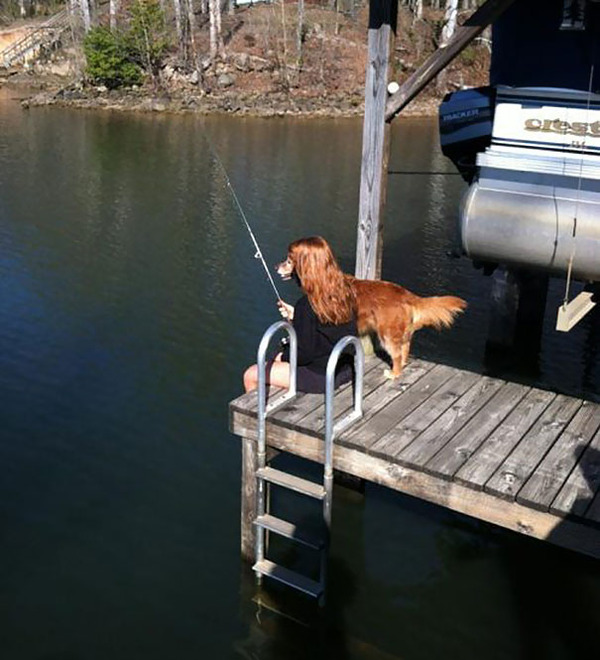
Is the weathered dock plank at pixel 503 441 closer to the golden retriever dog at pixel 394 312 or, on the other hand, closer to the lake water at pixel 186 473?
the golden retriever dog at pixel 394 312

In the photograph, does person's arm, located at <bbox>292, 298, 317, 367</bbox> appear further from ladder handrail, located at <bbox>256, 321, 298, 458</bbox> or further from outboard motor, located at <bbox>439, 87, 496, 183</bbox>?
outboard motor, located at <bbox>439, 87, 496, 183</bbox>

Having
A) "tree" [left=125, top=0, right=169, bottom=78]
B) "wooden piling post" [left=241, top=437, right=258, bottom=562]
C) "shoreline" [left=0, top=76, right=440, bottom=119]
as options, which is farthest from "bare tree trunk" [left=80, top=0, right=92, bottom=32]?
"wooden piling post" [left=241, top=437, right=258, bottom=562]

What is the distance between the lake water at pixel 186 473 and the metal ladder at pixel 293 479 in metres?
0.44

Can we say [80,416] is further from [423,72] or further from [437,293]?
[437,293]

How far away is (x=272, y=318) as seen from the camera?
43.5 ft

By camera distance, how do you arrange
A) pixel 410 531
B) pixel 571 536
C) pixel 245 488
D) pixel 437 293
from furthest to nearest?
1. pixel 437 293
2. pixel 410 531
3. pixel 245 488
4. pixel 571 536

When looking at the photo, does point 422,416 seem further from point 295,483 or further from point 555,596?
point 555,596

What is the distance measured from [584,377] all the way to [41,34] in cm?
4387

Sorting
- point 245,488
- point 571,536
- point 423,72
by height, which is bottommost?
point 245,488

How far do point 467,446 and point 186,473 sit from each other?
3720mm

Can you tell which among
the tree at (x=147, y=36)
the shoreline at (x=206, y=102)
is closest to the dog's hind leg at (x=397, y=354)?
the shoreline at (x=206, y=102)

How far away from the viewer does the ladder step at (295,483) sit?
6.50 metres

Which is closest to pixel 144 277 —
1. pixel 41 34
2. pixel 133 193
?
pixel 133 193

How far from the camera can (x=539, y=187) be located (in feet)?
29.5
